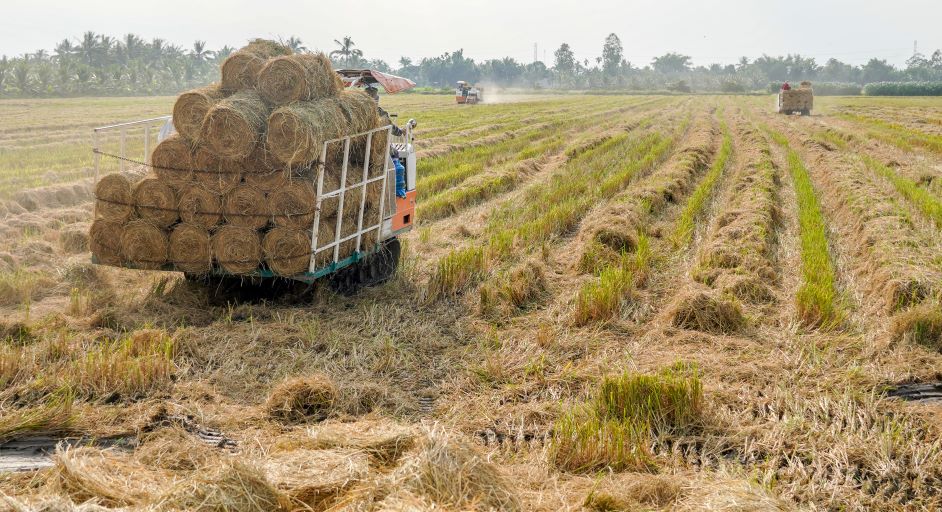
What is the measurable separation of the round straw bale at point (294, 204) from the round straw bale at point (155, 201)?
956mm

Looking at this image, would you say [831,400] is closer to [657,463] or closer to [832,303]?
[657,463]

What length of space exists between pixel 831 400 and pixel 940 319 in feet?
6.24

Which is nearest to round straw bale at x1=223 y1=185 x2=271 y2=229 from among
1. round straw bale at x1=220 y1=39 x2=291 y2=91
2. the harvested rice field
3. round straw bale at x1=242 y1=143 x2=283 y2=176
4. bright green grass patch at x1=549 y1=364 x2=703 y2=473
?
round straw bale at x1=242 y1=143 x2=283 y2=176

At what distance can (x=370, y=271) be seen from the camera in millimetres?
8852

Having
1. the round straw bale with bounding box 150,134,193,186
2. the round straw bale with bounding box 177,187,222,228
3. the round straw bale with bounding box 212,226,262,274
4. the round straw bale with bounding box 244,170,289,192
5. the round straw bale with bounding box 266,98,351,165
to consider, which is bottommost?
the round straw bale with bounding box 212,226,262,274

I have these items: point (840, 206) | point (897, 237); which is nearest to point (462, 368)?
point (897, 237)

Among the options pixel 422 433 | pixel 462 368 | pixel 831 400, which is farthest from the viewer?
pixel 462 368

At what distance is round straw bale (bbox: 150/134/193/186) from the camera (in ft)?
23.2

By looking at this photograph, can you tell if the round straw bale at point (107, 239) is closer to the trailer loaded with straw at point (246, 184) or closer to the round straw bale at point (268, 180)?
the trailer loaded with straw at point (246, 184)

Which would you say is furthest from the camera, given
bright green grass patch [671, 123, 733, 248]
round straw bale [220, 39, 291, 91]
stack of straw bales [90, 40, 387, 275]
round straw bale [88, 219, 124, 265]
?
bright green grass patch [671, 123, 733, 248]

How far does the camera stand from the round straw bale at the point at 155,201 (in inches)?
282

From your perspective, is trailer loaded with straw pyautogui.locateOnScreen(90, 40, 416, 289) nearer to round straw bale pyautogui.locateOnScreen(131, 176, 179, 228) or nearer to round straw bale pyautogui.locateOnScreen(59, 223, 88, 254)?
round straw bale pyautogui.locateOnScreen(131, 176, 179, 228)

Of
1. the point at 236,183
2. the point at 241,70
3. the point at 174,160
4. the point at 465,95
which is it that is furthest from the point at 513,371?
the point at 465,95

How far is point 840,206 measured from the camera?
12750mm
